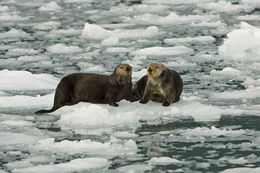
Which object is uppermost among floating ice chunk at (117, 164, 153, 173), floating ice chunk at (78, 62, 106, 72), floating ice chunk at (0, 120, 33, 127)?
floating ice chunk at (78, 62, 106, 72)

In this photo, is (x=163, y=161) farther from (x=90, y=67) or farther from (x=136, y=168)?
(x=90, y=67)

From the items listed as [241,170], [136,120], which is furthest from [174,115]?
[241,170]

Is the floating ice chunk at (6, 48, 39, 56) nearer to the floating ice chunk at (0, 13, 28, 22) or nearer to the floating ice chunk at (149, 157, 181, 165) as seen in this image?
the floating ice chunk at (0, 13, 28, 22)

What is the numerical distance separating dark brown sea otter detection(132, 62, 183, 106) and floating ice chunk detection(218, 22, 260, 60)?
11.4 ft

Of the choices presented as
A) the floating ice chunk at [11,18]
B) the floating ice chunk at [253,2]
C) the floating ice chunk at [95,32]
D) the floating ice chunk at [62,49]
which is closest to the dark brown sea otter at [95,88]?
the floating ice chunk at [62,49]

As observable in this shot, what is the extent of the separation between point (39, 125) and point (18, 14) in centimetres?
957

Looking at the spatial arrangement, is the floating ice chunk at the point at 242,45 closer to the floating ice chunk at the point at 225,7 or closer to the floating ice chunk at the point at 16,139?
the floating ice chunk at the point at 225,7

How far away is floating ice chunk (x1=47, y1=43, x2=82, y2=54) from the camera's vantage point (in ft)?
39.7

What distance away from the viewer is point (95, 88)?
781cm

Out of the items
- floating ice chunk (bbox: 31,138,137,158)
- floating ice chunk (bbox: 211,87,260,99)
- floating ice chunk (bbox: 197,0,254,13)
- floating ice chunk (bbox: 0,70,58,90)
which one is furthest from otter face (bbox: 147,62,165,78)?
floating ice chunk (bbox: 197,0,254,13)

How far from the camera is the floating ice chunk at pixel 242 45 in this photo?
11117 mm

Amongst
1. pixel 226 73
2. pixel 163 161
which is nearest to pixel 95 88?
pixel 163 161

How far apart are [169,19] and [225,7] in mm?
1947

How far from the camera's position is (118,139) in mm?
6480
